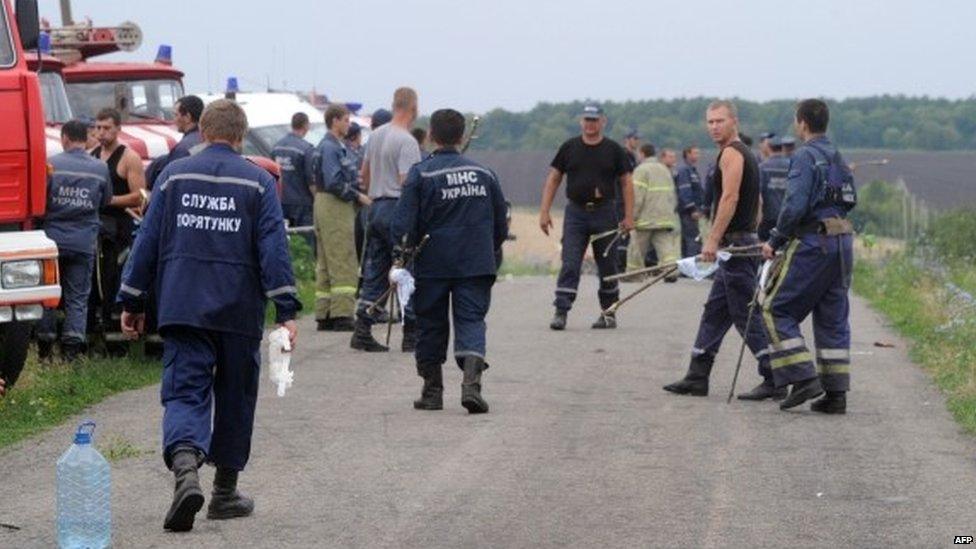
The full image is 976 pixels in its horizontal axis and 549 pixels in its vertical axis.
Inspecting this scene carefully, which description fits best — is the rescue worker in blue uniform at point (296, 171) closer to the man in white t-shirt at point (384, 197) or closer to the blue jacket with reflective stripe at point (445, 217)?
the man in white t-shirt at point (384, 197)

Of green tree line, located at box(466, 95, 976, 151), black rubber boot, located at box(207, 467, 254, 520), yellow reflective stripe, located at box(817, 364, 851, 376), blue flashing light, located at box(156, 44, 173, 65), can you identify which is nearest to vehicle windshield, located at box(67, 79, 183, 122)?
blue flashing light, located at box(156, 44, 173, 65)

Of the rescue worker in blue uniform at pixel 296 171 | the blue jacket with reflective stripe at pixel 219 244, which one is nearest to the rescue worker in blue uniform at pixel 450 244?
the blue jacket with reflective stripe at pixel 219 244

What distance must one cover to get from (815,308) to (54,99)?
8188 millimetres

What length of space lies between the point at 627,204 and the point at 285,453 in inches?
327

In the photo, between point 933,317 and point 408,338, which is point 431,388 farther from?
point 933,317

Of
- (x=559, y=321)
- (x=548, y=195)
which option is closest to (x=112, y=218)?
(x=548, y=195)

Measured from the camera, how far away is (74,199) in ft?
49.9

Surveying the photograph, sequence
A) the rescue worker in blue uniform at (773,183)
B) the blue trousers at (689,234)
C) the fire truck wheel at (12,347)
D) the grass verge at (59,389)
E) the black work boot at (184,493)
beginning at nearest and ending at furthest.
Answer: the black work boot at (184,493)
the grass verge at (59,389)
the fire truck wheel at (12,347)
the rescue worker in blue uniform at (773,183)
the blue trousers at (689,234)

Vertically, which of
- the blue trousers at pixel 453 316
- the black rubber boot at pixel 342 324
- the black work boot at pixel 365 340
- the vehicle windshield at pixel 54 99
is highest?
the vehicle windshield at pixel 54 99

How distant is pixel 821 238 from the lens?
1330 centimetres

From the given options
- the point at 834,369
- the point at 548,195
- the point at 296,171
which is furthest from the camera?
the point at 296,171

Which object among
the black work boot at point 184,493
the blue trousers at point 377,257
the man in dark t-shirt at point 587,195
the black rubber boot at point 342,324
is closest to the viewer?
the black work boot at point 184,493

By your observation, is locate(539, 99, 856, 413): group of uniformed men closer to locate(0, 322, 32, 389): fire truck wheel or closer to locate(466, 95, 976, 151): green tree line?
locate(0, 322, 32, 389): fire truck wheel

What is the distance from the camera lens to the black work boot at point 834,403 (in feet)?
43.6
